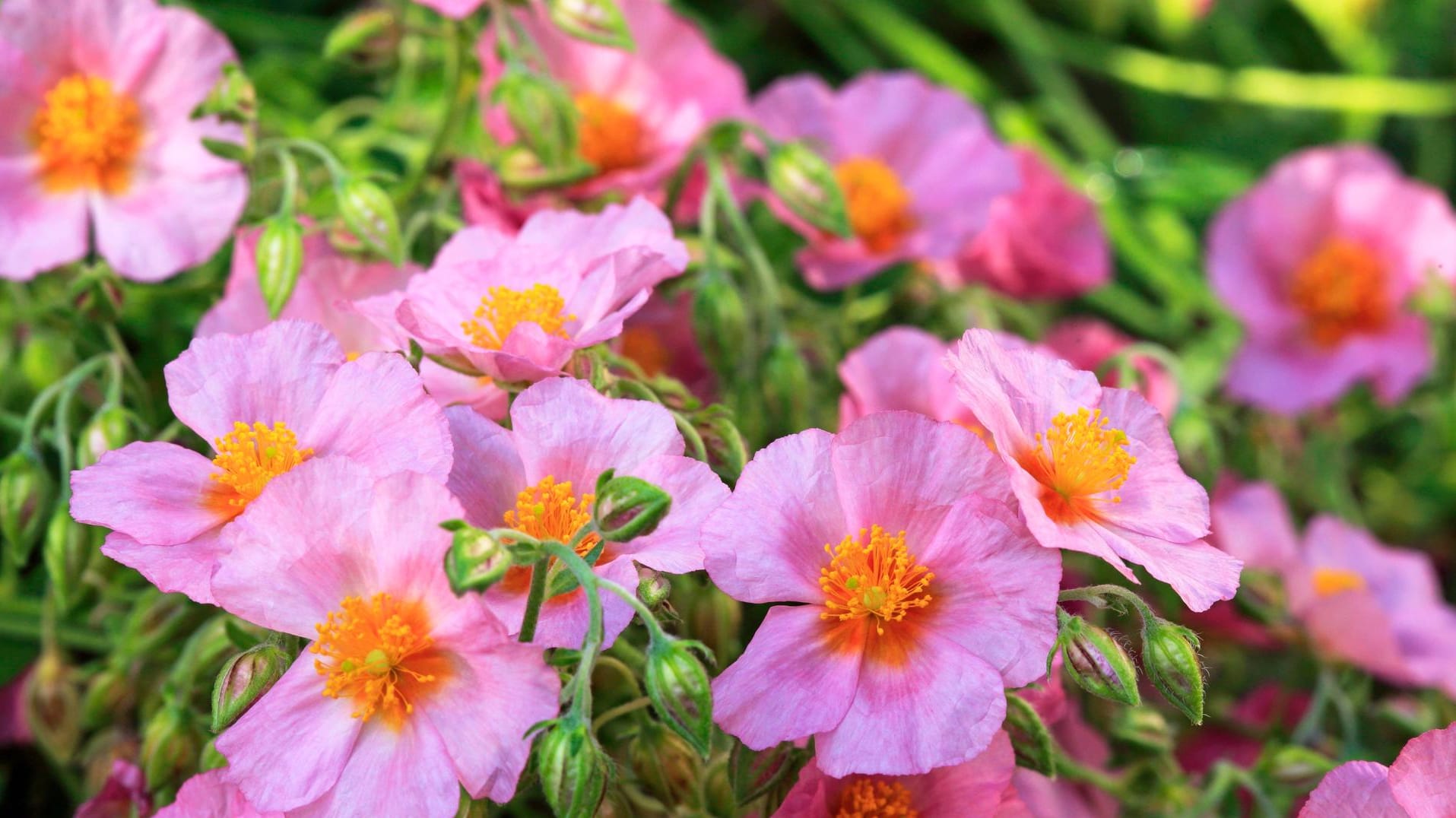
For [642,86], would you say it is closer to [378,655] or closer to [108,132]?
[108,132]

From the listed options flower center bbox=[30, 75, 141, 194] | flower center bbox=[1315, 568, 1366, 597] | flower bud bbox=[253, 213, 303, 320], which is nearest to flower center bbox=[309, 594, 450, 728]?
flower bud bbox=[253, 213, 303, 320]

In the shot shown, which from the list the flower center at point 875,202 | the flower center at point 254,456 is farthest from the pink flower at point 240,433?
the flower center at point 875,202

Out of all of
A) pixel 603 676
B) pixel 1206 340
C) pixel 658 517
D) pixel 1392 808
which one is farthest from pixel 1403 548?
pixel 658 517

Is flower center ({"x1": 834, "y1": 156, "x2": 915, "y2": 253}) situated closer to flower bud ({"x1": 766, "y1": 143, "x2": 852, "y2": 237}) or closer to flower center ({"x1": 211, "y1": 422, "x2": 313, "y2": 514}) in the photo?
flower bud ({"x1": 766, "y1": 143, "x2": 852, "y2": 237})

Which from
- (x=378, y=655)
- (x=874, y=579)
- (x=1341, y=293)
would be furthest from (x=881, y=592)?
(x=1341, y=293)

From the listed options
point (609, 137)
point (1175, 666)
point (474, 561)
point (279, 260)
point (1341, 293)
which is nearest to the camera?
point (474, 561)

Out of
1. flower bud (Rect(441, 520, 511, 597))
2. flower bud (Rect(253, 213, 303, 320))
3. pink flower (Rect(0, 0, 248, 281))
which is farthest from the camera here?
pink flower (Rect(0, 0, 248, 281))
